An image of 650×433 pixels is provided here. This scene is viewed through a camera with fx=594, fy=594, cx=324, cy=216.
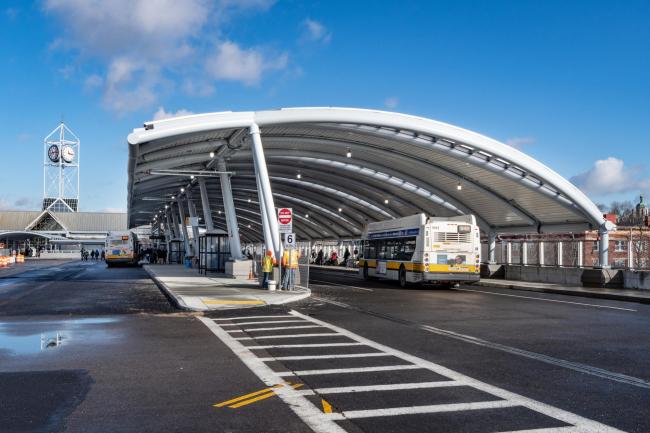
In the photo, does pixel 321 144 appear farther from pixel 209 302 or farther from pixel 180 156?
pixel 209 302

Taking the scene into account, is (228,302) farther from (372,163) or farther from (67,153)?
(67,153)

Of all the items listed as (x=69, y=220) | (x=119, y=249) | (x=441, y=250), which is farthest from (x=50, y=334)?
(x=69, y=220)

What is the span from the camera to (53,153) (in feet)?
405

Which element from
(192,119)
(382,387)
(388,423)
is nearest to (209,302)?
(192,119)

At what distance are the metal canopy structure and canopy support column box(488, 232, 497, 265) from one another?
0.30 m

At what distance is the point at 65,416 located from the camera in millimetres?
5887

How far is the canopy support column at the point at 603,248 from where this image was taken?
2775cm

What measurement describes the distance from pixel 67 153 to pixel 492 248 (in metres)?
109

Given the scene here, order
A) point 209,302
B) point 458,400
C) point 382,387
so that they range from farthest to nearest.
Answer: point 209,302, point 382,387, point 458,400

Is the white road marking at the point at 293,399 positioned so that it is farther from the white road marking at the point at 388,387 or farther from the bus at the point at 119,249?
the bus at the point at 119,249

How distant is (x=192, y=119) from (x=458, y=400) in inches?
764

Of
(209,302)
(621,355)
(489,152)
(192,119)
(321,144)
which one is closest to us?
(621,355)

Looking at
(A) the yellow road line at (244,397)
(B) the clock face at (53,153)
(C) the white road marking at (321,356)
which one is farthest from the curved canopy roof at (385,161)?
(B) the clock face at (53,153)

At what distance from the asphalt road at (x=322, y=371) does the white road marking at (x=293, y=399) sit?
0.07 feet
